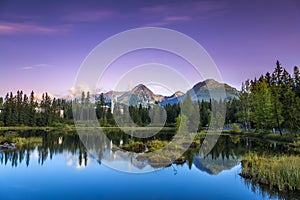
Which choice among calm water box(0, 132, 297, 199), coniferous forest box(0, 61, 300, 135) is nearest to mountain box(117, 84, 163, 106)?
coniferous forest box(0, 61, 300, 135)

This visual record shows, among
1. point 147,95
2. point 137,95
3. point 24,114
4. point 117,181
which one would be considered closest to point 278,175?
point 117,181

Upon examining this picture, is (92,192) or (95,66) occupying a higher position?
(95,66)

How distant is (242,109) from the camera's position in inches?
1848

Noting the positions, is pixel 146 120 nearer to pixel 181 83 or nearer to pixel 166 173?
pixel 181 83

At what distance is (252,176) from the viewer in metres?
12.9

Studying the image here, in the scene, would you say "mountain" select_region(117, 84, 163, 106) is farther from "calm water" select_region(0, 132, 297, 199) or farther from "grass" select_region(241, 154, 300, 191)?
"grass" select_region(241, 154, 300, 191)

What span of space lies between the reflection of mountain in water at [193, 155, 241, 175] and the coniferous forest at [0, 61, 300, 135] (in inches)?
493

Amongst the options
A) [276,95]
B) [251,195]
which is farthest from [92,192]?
[276,95]

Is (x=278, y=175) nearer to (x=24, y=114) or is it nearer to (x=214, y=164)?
(x=214, y=164)

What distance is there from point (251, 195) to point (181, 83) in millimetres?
12816

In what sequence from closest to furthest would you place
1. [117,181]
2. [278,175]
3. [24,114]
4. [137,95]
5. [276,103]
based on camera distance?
[278,175] < [117,181] < [276,103] < [137,95] < [24,114]

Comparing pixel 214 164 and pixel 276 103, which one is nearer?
pixel 214 164

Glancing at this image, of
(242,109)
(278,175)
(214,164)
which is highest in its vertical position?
(242,109)

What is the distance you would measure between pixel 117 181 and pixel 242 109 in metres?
38.1
